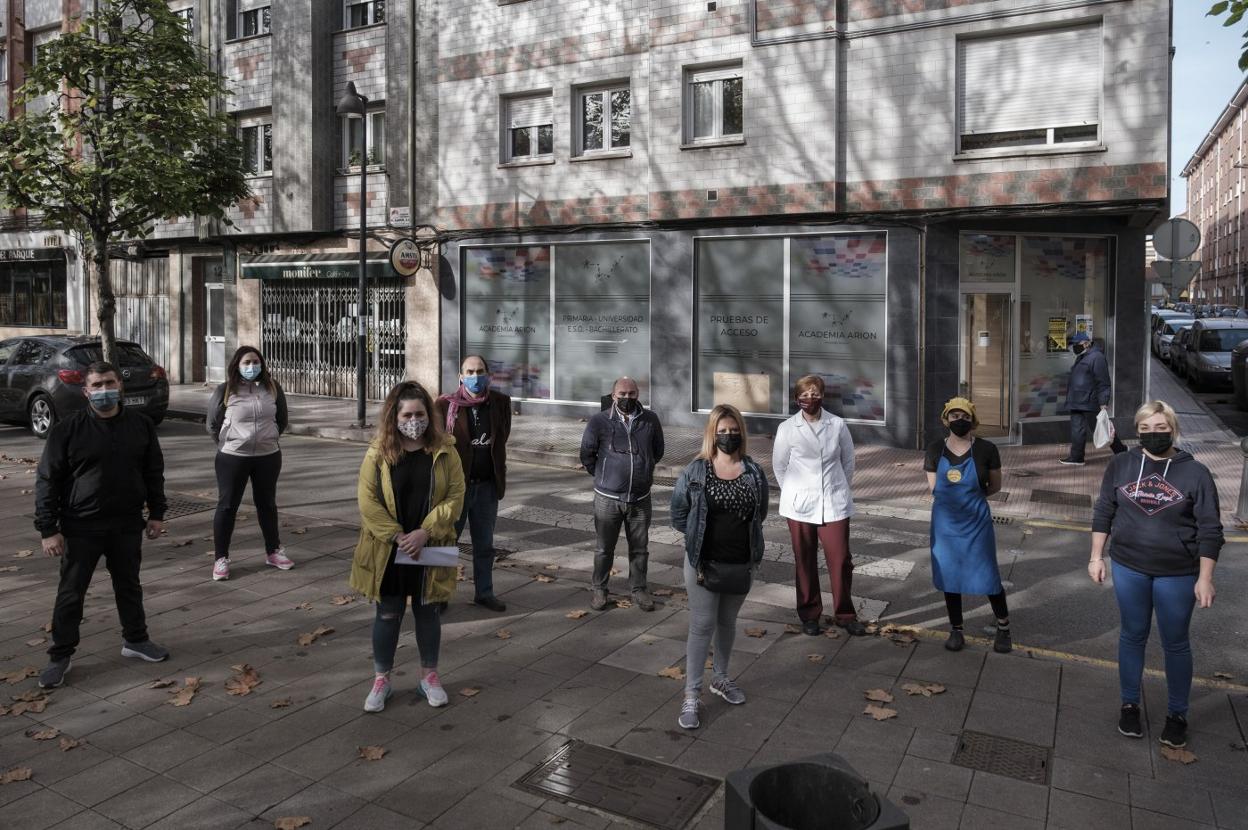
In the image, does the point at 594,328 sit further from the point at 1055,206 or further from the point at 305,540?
the point at 305,540

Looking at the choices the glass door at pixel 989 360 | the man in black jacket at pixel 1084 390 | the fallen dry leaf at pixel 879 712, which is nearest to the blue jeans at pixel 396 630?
the fallen dry leaf at pixel 879 712

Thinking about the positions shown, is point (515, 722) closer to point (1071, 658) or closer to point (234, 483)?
point (1071, 658)

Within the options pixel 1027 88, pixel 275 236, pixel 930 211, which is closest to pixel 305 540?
pixel 930 211

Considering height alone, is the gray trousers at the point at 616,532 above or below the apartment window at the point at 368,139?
below

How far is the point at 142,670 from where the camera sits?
615 cm

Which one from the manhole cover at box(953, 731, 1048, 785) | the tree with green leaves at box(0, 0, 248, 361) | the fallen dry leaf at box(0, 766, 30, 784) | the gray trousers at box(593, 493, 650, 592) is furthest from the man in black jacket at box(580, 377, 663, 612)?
the tree with green leaves at box(0, 0, 248, 361)

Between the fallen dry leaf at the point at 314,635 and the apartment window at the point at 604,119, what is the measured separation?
1325 centimetres

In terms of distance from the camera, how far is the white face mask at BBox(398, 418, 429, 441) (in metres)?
5.36

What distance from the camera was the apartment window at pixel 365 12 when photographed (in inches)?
860

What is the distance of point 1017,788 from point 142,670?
4.88 metres

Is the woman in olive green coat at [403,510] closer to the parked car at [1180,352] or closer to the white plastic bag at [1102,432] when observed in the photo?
the white plastic bag at [1102,432]

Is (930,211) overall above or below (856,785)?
above

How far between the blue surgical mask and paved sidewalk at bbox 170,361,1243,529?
8.12 metres

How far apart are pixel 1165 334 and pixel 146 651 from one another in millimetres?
39260
